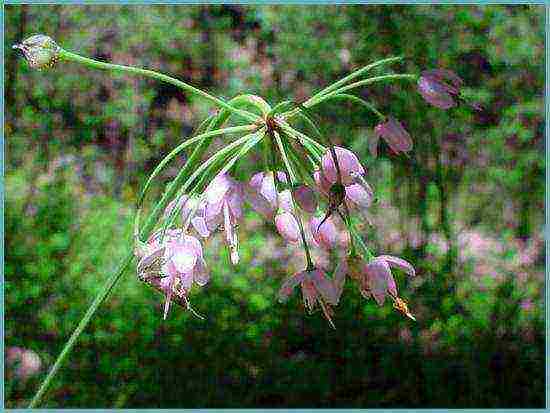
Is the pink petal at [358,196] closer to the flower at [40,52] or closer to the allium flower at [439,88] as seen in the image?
→ the allium flower at [439,88]

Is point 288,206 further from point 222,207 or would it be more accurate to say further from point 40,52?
point 40,52

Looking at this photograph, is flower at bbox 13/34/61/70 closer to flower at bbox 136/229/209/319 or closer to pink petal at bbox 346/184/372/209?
flower at bbox 136/229/209/319

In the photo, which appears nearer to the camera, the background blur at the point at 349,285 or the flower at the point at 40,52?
the flower at the point at 40,52

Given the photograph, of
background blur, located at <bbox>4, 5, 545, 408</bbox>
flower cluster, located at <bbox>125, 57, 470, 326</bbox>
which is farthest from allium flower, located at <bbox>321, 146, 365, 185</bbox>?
background blur, located at <bbox>4, 5, 545, 408</bbox>

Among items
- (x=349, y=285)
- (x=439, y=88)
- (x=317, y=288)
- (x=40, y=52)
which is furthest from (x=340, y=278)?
(x=349, y=285)

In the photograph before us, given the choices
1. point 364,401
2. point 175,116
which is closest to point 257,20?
point 175,116

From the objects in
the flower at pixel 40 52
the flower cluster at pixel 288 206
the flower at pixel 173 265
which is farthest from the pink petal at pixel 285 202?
the flower at pixel 40 52
